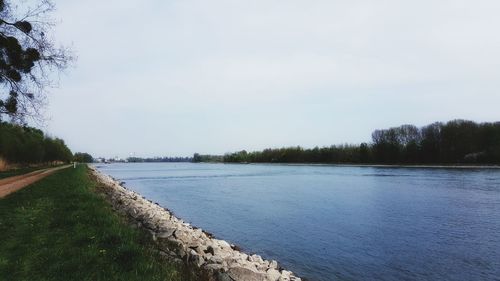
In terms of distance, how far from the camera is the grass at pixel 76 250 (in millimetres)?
8188

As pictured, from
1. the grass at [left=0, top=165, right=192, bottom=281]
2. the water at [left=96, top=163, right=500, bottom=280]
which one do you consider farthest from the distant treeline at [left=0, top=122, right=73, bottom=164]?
the grass at [left=0, top=165, right=192, bottom=281]

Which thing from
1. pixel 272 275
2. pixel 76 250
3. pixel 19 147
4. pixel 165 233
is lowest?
pixel 272 275

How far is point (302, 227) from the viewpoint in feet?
80.8

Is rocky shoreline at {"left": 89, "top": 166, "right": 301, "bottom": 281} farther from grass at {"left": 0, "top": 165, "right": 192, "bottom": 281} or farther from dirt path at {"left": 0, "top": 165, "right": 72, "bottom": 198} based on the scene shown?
dirt path at {"left": 0, "top": 165, "right": 72, "bottom": 198}

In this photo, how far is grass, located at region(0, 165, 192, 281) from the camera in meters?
8.19

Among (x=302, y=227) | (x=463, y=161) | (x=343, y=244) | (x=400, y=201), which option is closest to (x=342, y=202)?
(x=400, y=201)

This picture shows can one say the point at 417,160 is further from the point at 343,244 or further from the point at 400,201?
the point at 343,244

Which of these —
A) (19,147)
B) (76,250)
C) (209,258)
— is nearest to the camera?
(76,250)

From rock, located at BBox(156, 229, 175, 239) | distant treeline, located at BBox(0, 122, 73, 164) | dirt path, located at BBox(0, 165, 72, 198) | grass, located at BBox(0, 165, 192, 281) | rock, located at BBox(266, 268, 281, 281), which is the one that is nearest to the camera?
grass, located at BBox(0, 165, 192, 281)

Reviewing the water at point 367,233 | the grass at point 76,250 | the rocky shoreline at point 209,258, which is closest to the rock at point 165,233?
the rocky shoreline at point 209,258

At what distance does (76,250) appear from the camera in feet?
31.8

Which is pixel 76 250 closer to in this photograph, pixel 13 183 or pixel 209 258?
pixel 209 258

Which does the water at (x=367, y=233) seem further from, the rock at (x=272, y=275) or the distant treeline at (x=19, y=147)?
the distant treeline at (x=19, y=147)

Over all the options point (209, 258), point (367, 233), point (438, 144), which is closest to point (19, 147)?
point (367, 233)
